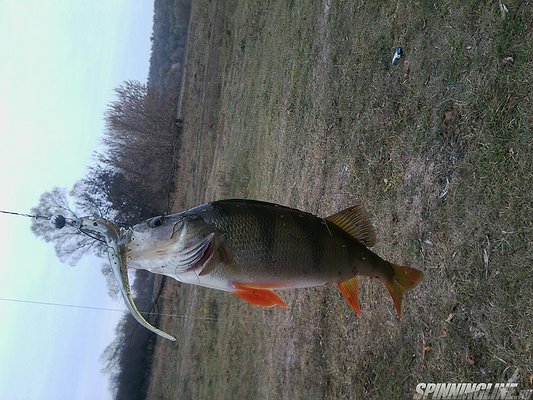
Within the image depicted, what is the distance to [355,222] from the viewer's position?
12.0 ft

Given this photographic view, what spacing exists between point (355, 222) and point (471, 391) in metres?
2.09

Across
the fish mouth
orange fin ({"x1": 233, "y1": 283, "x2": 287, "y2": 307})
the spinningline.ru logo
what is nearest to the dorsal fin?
orange fin ({"x1": 233, "y1": 283, "x2": 287, "y2": 307})

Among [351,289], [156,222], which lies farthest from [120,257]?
[351,289]

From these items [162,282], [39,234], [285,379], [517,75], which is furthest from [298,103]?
[39,234]

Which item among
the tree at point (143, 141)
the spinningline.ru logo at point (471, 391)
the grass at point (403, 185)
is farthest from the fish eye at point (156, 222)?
the tree at point (143, 141)

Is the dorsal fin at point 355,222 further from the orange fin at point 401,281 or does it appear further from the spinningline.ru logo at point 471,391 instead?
the spinningline.ru logo at point 471,391

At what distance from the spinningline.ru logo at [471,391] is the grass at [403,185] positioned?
0.26 ft

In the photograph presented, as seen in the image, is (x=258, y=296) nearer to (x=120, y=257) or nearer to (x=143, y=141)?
(x=120, y=257)

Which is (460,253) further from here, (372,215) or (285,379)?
(285,379)

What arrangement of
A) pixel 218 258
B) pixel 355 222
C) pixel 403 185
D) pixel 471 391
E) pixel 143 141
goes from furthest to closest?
A: pixel 143 141 → pixel 403 185 → pixel 471 391 → pixel 355 222 → pixel 218 258

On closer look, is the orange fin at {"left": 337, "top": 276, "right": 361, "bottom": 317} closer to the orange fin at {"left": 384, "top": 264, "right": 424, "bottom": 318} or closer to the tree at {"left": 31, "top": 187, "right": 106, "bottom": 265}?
the orange fin at {"left": 384, "top": 264, "right": 424, "bottom": 318}

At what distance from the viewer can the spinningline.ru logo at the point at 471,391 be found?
4082 millimetres

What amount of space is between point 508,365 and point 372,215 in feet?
8.97

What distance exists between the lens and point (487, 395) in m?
4.30
